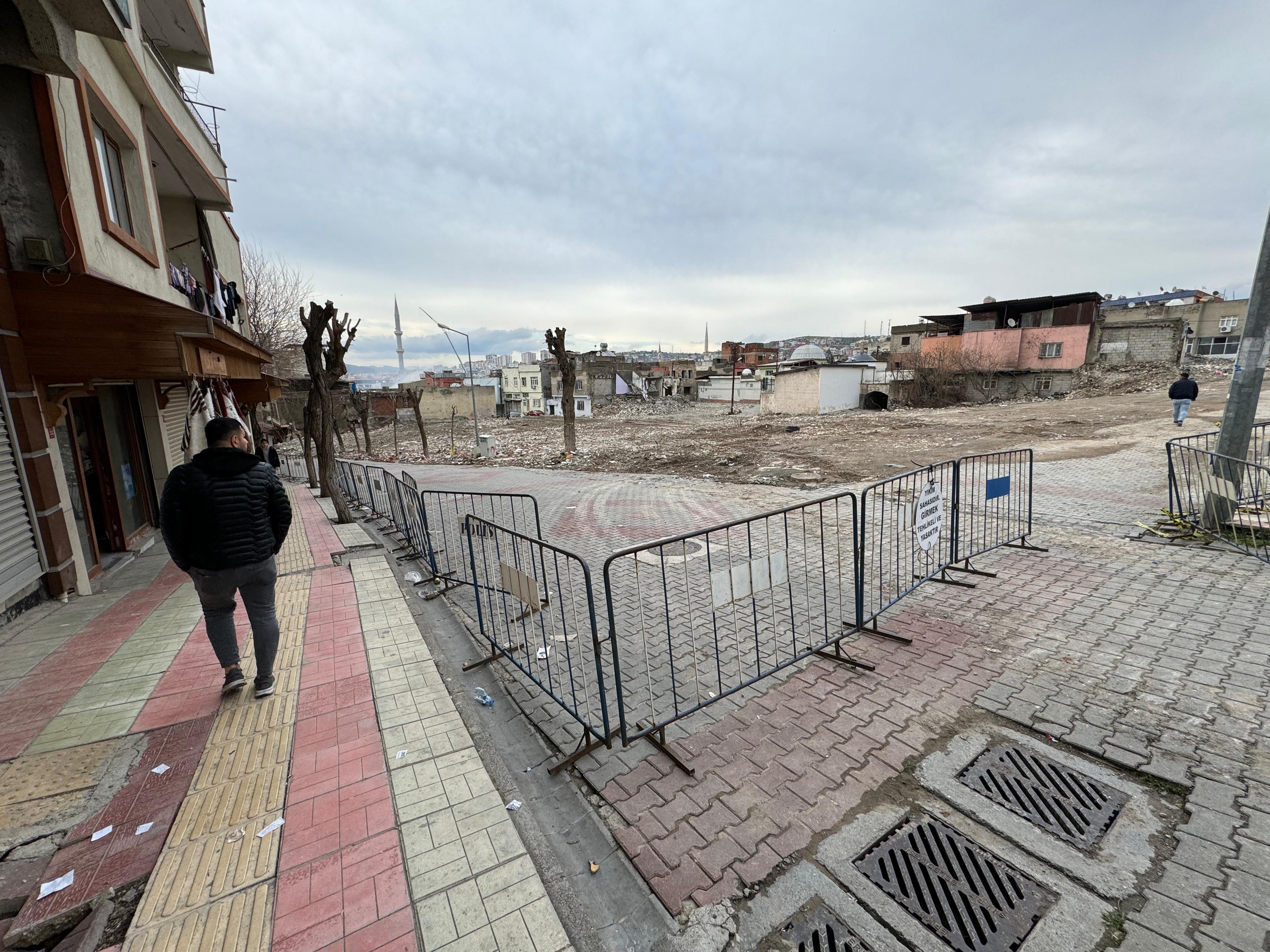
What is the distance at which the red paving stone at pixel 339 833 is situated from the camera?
2.09m

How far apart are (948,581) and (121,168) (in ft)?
42.1

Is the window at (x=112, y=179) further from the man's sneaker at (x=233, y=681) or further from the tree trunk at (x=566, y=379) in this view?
the tree trunk at (x=566, y=379)

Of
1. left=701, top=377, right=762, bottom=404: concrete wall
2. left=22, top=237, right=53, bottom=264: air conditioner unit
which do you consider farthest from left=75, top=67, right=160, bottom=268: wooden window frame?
left=701, top=377, right=762, bottom=404: concrete wall

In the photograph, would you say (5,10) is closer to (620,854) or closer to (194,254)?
(620,854)

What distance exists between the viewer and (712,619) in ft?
14.8

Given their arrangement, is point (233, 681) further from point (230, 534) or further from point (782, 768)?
point (782, 768)

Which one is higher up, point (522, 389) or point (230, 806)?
point (522, 389)

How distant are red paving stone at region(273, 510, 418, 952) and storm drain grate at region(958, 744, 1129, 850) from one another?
3.01m

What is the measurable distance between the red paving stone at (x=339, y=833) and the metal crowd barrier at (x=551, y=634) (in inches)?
37.1

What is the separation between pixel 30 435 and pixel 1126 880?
9245 mm

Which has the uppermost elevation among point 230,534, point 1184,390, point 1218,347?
point 1218,347

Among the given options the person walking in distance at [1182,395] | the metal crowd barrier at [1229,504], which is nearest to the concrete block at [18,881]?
the metal crowd barrier at [1229,504]

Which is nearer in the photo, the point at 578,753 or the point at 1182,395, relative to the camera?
the point at 578,753

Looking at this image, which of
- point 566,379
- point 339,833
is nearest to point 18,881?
point 339,833
